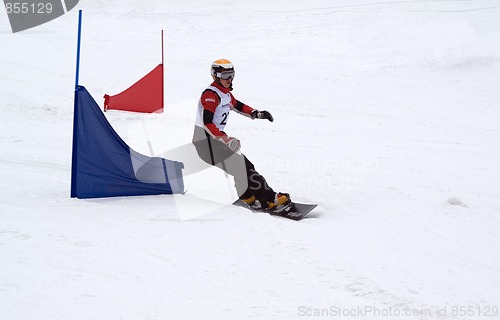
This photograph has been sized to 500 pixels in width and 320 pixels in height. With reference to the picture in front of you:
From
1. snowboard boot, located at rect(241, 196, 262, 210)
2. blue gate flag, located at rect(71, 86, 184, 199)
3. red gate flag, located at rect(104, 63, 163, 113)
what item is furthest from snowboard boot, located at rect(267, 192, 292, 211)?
red gate flag, located at rect(104, 63, 163, 113)

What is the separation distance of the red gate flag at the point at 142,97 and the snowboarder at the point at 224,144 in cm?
490

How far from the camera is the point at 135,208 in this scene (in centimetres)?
546

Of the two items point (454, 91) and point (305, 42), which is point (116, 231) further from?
point (305, 42)

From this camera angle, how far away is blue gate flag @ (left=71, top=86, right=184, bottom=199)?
555cm

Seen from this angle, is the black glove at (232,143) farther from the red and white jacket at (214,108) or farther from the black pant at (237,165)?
the black pant at (237,165)

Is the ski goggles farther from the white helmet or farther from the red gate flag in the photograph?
the red gate flag

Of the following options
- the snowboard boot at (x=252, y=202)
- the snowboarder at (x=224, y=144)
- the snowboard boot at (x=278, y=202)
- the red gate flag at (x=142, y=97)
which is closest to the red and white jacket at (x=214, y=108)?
the snowboarder at (x=224, y=144)

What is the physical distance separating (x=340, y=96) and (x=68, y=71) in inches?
270

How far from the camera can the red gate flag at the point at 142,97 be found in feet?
34.9

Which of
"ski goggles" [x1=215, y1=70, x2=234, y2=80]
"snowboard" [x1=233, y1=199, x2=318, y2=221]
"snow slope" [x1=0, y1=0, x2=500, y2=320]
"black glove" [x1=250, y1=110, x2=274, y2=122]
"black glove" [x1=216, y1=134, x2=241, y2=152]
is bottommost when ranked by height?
"snowboard" [x1=233, y1=199, x2=318, y2=221]

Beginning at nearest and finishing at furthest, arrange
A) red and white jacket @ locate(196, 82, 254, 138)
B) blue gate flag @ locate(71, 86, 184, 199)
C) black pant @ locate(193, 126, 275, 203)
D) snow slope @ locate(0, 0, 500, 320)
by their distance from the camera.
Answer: snow slope @ locate(0, 0, 500, 320) < blue gate flag @ locate(71, 86, 184, 199) < red and white jacket @ locate(196, 82, 254, 138) < black pant @ locate(193, 126, 275, 203)

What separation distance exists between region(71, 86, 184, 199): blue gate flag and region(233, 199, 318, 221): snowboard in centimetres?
87

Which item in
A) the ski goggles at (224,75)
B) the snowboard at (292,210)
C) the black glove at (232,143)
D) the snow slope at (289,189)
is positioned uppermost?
the ski goggles at (224,75)

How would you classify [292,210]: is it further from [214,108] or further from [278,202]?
[214,108]
